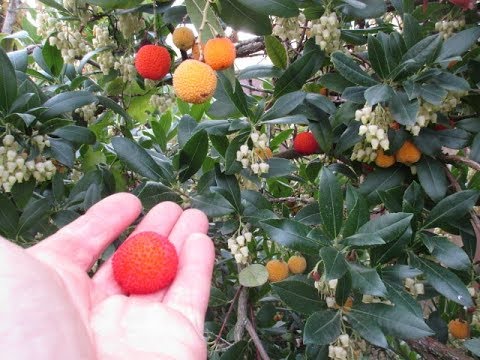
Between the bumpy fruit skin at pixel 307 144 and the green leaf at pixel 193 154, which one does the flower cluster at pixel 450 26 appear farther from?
the green leaf at pixel 193 154

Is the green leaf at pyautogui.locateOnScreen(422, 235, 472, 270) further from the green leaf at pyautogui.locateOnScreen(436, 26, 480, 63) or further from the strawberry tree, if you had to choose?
the green leaf at pyautogui.locateOnScreen(436, 26, 480, 63)

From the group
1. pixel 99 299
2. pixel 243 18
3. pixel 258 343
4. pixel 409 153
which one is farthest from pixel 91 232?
pixel 409 153

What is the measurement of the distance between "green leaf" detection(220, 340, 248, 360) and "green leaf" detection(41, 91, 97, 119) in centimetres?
80

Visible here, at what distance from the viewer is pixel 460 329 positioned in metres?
1.59

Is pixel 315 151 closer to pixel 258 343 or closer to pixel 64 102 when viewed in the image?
pixel 258 343

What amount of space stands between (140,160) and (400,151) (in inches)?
28.1

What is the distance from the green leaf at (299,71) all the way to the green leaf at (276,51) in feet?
0.34

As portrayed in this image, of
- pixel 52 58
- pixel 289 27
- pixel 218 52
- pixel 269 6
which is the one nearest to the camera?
pixel 218 52

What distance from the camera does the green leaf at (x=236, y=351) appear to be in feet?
4.44

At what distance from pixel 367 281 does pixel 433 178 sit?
1.35 feet

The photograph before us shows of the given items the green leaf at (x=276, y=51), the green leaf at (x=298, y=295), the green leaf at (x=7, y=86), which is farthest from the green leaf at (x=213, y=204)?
the green leaf at (x=7, y=86)

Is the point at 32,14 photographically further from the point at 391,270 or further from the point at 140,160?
the point at 391,270

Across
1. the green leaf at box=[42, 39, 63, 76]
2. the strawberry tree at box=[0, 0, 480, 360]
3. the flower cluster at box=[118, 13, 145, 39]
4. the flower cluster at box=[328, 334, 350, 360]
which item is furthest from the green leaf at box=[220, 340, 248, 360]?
the green leaf at box=[42, 39, 63, 76]

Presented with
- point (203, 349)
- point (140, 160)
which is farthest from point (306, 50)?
point (203, 349)
